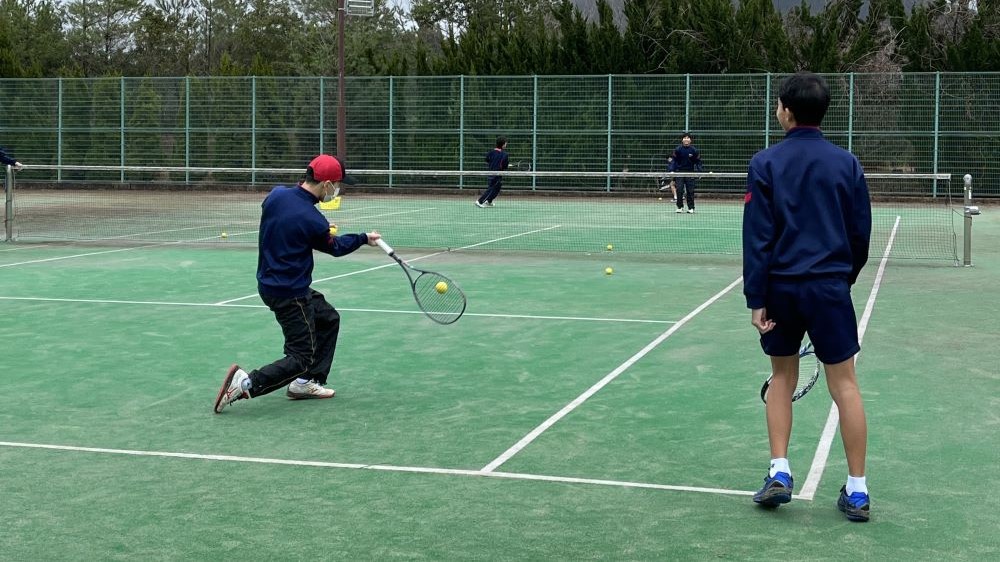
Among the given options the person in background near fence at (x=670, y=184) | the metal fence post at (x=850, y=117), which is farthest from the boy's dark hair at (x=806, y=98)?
the metal fence post at (x=850, y=117)

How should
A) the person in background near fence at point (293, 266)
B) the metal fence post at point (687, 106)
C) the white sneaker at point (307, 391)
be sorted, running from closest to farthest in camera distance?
1. the person in background near fence at point (293, 266)
2. the white sneaker at point (307, 391)
3. the metal fence post at point (687, 106)

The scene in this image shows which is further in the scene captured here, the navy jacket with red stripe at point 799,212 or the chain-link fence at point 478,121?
the chain-link fence at point 478,121

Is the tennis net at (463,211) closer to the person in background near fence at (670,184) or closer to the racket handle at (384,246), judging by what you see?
the person in background near fence at (670,184)

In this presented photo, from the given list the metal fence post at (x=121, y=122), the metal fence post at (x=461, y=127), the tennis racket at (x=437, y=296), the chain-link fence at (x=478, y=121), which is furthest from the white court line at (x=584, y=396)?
the metal fence post at (x=121, y=122)

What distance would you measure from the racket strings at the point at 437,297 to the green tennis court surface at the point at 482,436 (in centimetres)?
41

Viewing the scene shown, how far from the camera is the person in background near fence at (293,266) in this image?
24.6ft

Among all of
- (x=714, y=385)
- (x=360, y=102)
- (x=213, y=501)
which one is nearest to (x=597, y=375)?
(x=714, y=385)

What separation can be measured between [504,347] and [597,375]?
133cm

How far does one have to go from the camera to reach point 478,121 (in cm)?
3294

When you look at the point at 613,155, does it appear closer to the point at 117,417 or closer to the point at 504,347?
the point at 504,347

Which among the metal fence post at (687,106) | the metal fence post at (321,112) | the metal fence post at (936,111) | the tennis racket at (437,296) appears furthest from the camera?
the metal fence post at (321,112)

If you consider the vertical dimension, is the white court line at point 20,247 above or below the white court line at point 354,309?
above

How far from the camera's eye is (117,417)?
7305mm

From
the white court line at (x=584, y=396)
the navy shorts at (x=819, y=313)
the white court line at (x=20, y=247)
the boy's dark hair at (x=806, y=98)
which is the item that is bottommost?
the white court line at (x=584, y=396)
